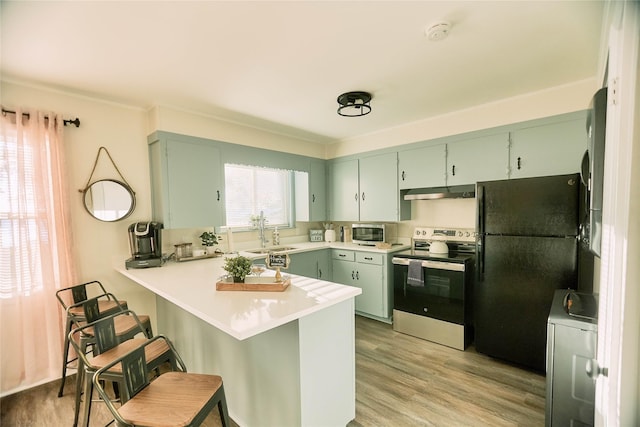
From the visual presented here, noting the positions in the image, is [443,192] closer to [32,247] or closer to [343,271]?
[343,271]

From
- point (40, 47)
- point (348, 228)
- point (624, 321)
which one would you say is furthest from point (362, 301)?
point (40, 47)

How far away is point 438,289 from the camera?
2988 millimetres

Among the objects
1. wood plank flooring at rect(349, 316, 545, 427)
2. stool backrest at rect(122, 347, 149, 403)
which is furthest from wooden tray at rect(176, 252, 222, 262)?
wood plank flooring at rect(349, 316, 545, 427)

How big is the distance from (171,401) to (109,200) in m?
2.21

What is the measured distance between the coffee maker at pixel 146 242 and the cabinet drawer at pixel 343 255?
2166 millimetres

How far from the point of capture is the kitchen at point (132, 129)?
7.88 ft

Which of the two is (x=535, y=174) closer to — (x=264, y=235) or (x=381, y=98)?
(x=381, y=98)

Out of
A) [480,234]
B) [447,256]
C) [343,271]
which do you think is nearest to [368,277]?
[343,271]

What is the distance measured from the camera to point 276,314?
138 cm

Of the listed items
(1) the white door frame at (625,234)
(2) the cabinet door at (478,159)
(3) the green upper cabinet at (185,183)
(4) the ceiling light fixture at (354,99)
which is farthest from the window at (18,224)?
(2) the cabinet door at (478,159)

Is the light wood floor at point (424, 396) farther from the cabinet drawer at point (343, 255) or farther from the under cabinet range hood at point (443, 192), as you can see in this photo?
the under cabinet range hood at point (443, 192)

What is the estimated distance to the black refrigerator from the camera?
223 centimetres

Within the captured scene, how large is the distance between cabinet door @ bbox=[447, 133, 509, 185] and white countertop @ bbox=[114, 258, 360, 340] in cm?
207

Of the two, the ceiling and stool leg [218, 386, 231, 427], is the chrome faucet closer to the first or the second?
the ceiling
